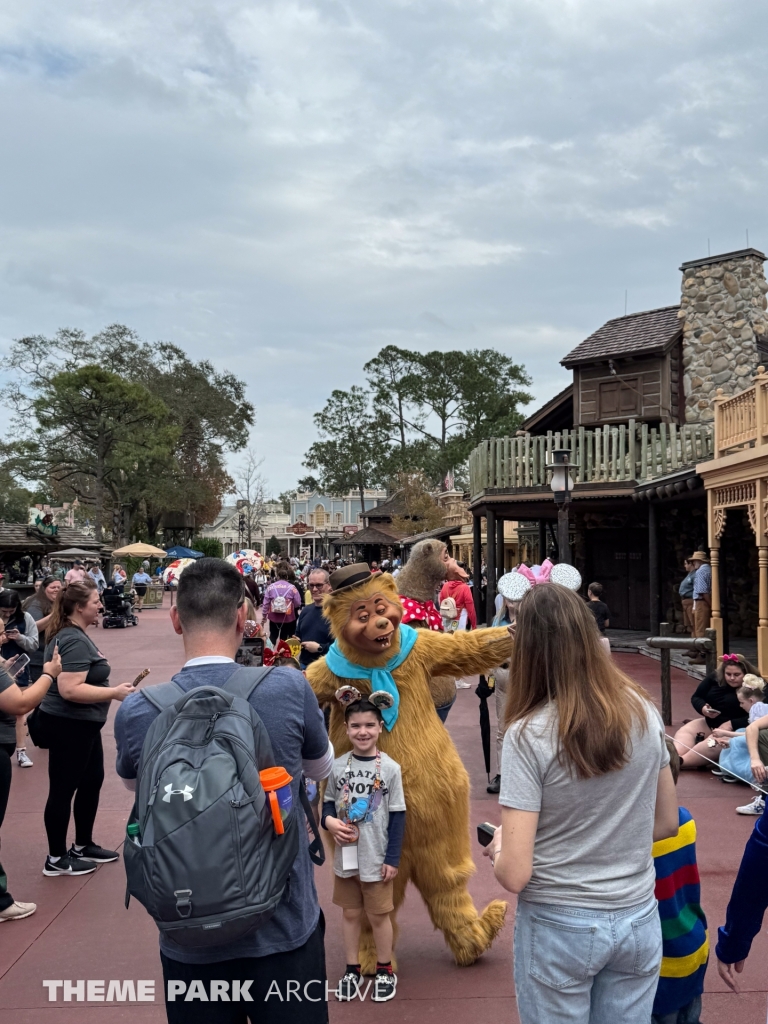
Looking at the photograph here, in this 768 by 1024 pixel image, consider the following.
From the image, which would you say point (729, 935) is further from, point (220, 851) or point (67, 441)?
point (67, 441)

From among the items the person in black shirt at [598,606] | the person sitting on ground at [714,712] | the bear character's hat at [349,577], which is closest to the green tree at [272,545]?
the person in black shirt at [598,606]

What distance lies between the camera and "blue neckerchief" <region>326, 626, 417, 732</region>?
3.71 metres

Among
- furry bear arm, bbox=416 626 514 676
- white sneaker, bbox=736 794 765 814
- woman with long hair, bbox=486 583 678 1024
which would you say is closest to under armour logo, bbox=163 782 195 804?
woman with long hair, bbox=486 583 678 1024

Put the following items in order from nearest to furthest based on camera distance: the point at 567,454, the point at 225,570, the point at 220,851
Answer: the point at 220,851
the point at 225,570
the point at 567,454

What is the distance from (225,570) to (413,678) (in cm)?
174

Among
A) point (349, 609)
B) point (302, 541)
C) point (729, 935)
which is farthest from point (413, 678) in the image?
point (302, 541)

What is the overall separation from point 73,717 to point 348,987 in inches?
84.6

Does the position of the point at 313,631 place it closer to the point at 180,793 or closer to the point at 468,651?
the point at 468,651

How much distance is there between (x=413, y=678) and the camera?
383cm

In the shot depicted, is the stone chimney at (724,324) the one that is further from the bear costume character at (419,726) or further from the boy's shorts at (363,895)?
the boy's shorts at (363,895)

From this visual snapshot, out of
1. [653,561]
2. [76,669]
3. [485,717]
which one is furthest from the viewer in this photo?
[653,561]

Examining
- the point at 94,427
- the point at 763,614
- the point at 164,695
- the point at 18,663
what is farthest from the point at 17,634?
the point at 94,427

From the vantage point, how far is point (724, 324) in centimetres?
1759

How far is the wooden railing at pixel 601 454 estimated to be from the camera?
49.8 ft
